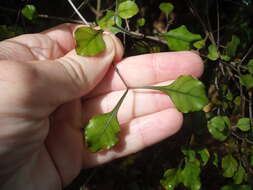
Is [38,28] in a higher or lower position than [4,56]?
lower

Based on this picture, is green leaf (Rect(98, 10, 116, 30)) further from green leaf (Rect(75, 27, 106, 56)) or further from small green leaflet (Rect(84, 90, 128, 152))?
small green leaflet (Rect(84, 90, 128, 152))

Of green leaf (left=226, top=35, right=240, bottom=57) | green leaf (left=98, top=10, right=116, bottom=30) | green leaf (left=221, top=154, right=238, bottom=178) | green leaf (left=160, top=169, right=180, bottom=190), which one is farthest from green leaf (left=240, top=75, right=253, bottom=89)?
green leaf (left=98, top=10, right=116, bottom=30)

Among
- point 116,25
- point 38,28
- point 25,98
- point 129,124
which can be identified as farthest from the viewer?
point 38,28

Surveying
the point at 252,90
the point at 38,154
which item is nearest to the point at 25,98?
the point at 38,154

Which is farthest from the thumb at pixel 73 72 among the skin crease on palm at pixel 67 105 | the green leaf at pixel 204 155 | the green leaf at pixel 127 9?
Result: the green leaf at pixel 204 155

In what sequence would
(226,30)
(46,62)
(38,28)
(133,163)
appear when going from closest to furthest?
(46,62)
(226,30)
(38,28)
(133,163)

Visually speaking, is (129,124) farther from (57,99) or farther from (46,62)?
(46,62)

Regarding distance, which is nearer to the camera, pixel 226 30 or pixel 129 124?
pixel 129 124
